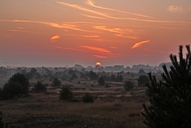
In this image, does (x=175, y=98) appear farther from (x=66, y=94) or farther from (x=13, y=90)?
(x=13, y=90)

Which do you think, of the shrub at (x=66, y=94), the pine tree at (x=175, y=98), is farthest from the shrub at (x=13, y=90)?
the pine tree at (x=175, y=98)

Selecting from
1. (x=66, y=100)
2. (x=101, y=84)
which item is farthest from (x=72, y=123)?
(x=101, y=84)

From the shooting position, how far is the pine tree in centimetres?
609

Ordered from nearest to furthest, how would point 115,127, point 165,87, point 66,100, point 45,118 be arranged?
point 165,87 → point 115,127 → point 45,118 → point 66,100

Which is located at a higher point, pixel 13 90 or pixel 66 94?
pixel 13 90

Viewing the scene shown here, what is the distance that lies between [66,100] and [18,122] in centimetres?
1790

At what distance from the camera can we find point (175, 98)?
6.38 m

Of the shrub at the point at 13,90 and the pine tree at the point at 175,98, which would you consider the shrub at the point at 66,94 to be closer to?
the shrub at the point at 13,90

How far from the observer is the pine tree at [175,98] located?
6.09 m

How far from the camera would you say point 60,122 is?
20141 mm

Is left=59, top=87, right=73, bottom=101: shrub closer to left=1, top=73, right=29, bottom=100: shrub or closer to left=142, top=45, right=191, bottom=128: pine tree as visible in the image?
left=1, top=73, right=29, bottom=100: shrub

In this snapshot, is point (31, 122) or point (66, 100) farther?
point (66, 100)

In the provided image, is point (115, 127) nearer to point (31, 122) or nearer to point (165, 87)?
point (31, 122)

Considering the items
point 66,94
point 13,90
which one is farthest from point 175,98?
point 13,90
